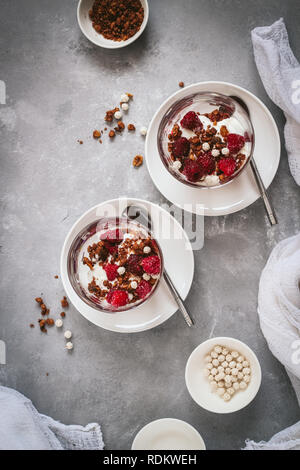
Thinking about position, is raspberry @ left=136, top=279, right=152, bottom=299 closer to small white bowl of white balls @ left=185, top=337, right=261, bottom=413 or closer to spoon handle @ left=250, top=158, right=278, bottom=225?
small white bowl of white balls @ left=185, top=337, right=261, bottom=413

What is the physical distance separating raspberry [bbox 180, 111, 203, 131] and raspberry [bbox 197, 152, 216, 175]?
0.43 ft

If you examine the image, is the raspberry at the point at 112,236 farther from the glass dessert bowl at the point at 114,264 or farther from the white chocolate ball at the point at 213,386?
the white chocolate ball at the point at 213,386

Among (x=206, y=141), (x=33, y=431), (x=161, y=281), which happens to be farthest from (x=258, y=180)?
(x=33, y=431)

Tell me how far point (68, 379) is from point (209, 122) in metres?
1.40

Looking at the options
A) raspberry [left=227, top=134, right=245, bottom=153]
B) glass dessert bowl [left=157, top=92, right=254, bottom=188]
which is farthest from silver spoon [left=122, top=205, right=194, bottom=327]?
raspberry [left=227, top=134, right=245, bottom=153]

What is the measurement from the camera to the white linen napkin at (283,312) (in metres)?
1.98

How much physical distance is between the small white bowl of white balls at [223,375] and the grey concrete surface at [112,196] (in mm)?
127

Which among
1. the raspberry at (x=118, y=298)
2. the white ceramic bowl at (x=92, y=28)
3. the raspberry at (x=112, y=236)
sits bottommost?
the raspberry at (x=118, y=298)

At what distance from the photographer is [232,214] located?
7.01 ft

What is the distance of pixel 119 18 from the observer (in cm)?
209

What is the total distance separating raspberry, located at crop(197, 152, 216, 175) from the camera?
1.84m

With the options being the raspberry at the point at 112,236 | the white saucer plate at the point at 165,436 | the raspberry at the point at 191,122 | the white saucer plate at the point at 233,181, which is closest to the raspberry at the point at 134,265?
the raspberry at the point at 112,236

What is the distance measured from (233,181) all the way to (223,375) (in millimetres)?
890
